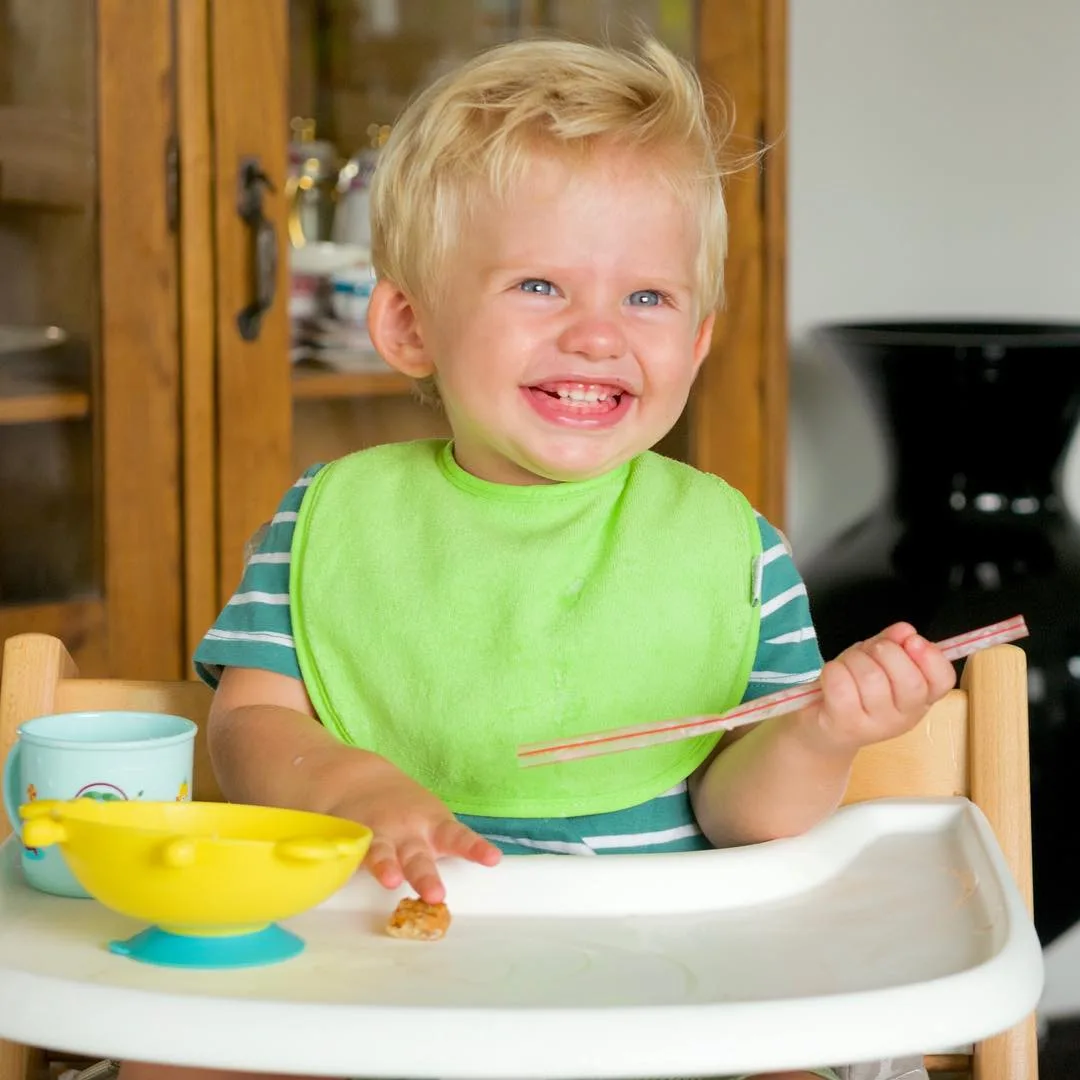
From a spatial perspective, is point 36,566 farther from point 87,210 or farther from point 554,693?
point 554,693

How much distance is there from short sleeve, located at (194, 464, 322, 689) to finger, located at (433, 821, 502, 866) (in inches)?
11.3

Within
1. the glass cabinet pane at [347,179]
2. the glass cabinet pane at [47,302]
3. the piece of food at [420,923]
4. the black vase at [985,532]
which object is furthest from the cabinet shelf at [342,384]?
the piece of food at [420,923]

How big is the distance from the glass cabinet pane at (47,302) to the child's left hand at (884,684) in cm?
118

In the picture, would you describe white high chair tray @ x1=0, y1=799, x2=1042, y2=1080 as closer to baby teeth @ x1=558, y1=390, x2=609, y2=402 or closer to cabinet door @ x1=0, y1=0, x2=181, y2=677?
baby teeth @ x1=558, y1=390, x2=609, y2=402

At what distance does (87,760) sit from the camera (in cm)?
90

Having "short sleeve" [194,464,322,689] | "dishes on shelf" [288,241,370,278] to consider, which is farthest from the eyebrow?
"dishes on shelf" [288,241,370,278]

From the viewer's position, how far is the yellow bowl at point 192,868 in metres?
0.73

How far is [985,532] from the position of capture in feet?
7.41

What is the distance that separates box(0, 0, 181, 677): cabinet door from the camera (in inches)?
73.1

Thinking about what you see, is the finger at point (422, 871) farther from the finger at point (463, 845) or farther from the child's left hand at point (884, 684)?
the child's left hand at point (884, 684)

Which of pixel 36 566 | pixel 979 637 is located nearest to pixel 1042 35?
pixel 36 566

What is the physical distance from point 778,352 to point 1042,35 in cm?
75

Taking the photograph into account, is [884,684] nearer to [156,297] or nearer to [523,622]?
[523,622]

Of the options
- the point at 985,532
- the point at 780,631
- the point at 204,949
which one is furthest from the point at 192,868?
the point at 985,532
